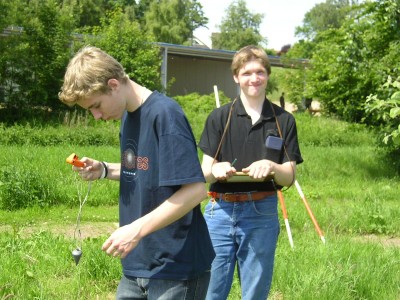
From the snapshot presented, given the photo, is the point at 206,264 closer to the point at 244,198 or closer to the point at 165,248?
the point at 165,248

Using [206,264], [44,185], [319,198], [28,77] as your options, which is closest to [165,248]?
[206,264]

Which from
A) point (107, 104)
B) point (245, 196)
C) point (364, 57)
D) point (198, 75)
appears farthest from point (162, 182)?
point (198, 75)

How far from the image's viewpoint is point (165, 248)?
2586 millimetres

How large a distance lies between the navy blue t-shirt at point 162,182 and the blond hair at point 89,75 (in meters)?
0.20

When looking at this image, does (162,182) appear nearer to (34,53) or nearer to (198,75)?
(34,53)

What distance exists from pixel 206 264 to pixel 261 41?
5872cm

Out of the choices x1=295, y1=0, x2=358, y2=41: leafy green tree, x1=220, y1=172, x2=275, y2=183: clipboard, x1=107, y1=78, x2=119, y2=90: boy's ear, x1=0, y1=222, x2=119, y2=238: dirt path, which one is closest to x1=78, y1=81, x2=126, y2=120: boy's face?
x1=107, y1=78, x2=119, y2=90: boy's ear

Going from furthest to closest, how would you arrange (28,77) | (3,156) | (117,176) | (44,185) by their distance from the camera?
(28,77) < (3,156) < (44,185) < (117,176)

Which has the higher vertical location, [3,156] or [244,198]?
[244,198]

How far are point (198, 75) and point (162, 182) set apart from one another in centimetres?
3780

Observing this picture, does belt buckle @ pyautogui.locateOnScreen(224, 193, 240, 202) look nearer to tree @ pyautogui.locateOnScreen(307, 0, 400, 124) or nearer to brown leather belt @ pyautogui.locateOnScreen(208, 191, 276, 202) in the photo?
brown leather belt @ pyautogui.locateOnScreen(208, 191, 276, 202)

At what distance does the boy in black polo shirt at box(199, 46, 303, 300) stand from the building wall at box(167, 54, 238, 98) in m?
34.1

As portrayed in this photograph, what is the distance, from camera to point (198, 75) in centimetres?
4000

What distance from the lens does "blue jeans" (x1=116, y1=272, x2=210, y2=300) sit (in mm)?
2611
